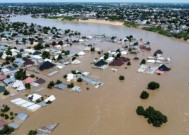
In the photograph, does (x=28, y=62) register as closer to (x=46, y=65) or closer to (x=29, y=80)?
(x=46, y=65)

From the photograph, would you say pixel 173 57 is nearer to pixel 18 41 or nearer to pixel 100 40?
pixel 100 40

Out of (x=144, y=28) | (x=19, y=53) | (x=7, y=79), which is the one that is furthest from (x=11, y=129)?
(x=144, y=28)

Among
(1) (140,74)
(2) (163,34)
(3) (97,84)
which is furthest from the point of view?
(2) (163,34)

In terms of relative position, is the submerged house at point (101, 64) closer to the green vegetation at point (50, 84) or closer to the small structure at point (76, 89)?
the small structure at point (76, 89)

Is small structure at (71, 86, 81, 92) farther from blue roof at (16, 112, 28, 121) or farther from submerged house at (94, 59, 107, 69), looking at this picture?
submerged house at (94, 59, 107, 69)

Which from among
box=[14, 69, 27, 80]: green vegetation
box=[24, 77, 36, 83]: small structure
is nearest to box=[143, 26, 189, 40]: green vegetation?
box=[24, 77, 36, 83]: small structure

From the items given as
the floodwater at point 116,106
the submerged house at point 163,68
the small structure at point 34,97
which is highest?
the submerged house at point 163,68

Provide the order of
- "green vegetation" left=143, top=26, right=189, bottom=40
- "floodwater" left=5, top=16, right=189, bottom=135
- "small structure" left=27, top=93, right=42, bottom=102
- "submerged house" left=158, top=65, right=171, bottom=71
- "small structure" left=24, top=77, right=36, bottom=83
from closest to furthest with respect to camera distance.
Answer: "floodwater" left=5, top=16, right=189, bottom=135
"small structure" left=27, top=93, right=42, bottom=102
"small structure" left=24, top=77, right=36, bottom=83
"submerged house" left=158, top=65, right=171, bottom=71
"green vegetation" left=143, top=26, right=189, bottom=40

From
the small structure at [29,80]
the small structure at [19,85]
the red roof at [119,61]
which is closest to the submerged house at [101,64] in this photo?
the red roof at [119,61]
